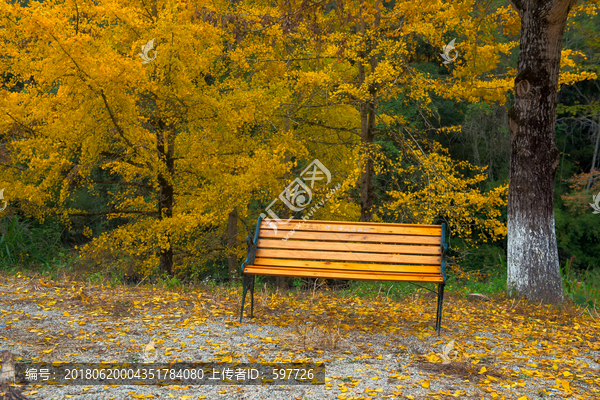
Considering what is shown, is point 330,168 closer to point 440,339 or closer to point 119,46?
point 119,46

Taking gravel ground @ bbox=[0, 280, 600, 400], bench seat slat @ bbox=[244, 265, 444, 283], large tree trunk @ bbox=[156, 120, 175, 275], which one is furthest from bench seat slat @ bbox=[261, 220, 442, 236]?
large tree trunk @ bbox=[156, 120, 175, 275]

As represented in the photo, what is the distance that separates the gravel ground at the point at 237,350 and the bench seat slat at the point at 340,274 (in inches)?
17.2

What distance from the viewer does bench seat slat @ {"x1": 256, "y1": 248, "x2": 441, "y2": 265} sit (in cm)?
448

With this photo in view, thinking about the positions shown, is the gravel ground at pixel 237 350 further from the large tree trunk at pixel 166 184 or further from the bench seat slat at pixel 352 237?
the large tree trunk at pixel 166 184

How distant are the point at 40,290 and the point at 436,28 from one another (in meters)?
6.62

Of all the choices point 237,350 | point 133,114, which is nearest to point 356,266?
point 237,350

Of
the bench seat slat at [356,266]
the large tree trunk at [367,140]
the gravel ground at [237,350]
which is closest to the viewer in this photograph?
the gravel ground at [237,350]

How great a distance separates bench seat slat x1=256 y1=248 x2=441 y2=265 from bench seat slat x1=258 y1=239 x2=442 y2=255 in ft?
0.12

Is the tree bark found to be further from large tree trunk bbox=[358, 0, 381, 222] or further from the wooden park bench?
the wooden park bench

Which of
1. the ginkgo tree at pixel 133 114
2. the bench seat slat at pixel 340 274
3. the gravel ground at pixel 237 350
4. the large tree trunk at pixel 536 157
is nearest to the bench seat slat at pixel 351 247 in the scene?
the bench seat slat at pixel 340 274

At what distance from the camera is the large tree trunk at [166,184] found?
341 inches

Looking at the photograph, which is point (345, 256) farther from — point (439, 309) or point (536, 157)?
point (536, 157)

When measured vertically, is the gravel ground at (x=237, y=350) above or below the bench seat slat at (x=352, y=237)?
below

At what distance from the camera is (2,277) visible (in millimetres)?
5965
